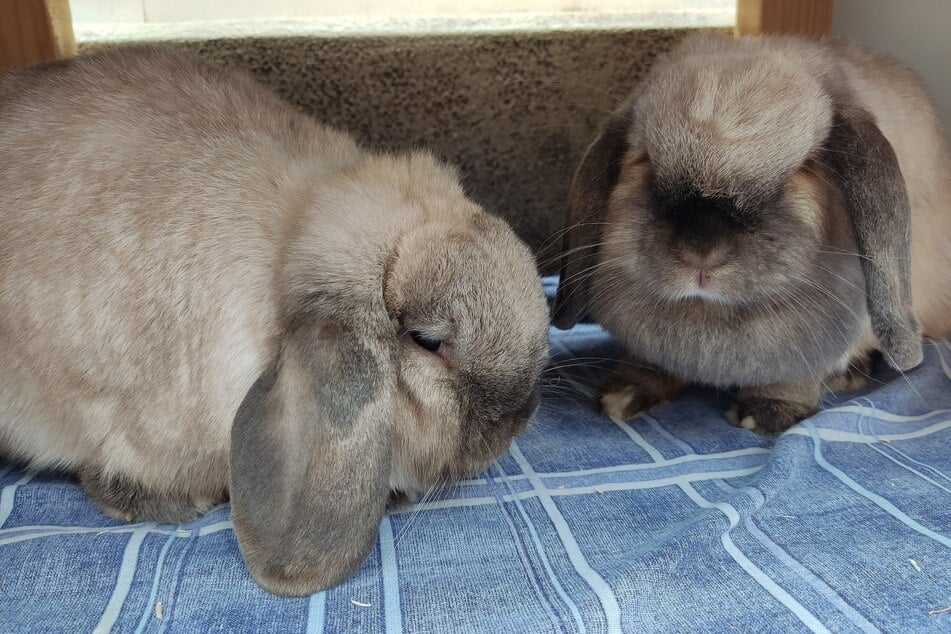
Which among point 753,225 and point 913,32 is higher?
point 913,32

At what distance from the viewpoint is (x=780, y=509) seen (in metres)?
1.44

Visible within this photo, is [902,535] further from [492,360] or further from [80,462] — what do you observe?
[80,462]

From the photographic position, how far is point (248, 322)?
4.50ft

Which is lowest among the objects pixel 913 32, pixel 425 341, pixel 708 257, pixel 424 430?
pixel 424 430

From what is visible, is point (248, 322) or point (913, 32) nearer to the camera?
point (248, 322)

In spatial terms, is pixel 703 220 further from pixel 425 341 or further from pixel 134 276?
pixel 134 276

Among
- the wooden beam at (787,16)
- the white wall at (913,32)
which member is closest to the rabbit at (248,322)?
the wooden beam at (787,16)

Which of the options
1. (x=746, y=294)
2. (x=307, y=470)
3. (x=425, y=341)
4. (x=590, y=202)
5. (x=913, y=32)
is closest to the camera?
(x=307, y=470)

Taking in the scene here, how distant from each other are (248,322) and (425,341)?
32cm

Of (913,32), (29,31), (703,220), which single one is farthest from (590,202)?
(29,31)

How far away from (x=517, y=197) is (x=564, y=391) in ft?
2.72

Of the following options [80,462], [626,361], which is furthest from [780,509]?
[80,462]

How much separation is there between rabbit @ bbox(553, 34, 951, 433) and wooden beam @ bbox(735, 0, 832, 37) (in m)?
0.57

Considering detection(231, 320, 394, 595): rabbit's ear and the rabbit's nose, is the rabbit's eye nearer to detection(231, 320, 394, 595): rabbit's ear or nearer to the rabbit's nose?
detection(231, 320, 394, 595): rabbit's ear
